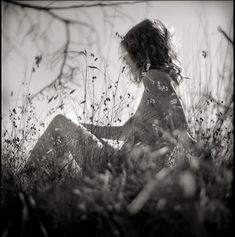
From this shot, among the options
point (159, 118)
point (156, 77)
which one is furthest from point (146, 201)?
point (156, 77)

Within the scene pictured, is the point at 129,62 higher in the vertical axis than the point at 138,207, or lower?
higher

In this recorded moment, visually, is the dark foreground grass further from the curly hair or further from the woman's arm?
the curly hair

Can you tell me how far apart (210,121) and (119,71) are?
2.83ft

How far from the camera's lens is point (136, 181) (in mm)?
1358

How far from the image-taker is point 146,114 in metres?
2.30

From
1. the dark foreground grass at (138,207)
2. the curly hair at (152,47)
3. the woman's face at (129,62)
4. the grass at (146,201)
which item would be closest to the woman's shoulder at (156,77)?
the curly hair at (152,47)

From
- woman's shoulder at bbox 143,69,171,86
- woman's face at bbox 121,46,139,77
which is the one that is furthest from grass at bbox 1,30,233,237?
woman's face at bbox 121,46,139,77

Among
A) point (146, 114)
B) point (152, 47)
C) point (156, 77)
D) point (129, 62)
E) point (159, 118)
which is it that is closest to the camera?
point (159, 118)

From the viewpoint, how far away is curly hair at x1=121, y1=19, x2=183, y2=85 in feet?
8.54

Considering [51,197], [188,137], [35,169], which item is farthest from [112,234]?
[35,169]

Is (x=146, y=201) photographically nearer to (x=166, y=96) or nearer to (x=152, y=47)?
(x=166, y=96)

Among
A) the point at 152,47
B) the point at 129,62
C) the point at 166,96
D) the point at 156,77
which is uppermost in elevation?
the point at 152,47

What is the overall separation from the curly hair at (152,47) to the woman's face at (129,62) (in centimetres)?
5

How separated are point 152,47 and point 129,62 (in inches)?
11.6
